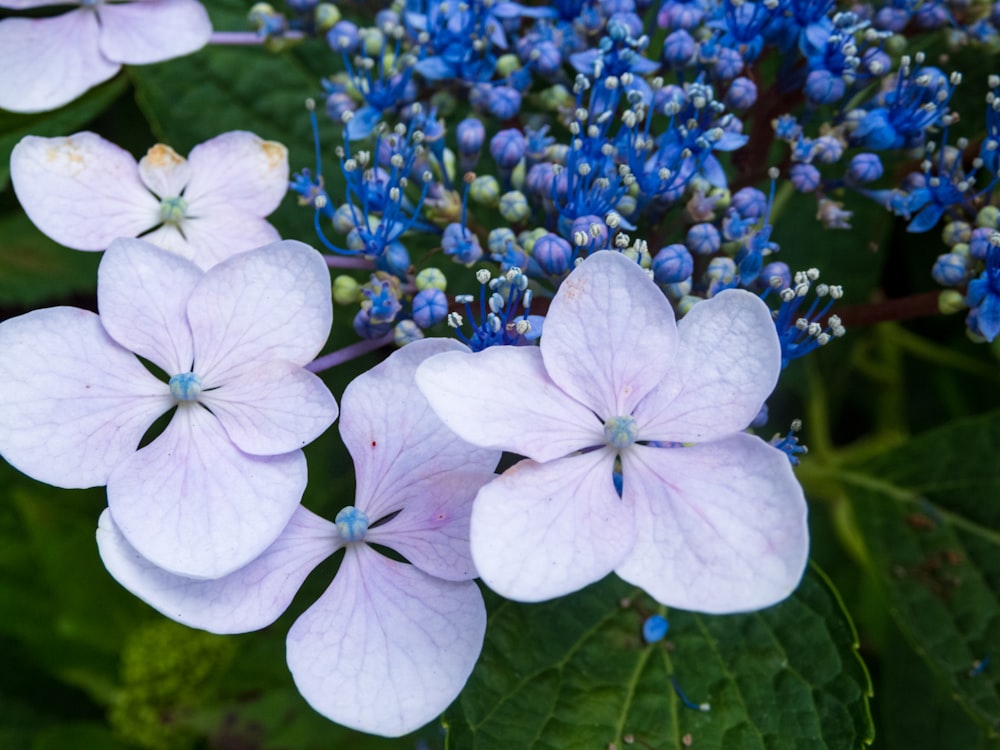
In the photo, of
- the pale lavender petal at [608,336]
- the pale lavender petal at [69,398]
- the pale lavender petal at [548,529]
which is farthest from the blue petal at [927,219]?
the pale lavender petal at [69,398]

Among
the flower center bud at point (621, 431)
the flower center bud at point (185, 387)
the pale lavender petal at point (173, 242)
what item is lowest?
the flower center bud at point (185, 387)

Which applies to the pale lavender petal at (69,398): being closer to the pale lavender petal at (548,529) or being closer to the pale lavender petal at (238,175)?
the pale lavender petal at (238,175)

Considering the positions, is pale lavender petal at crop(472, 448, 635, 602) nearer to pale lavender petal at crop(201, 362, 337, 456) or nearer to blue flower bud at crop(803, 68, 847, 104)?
pale lavender petal at crop(201, 362, 337, 456)

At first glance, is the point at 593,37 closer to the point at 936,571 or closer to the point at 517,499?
the point at 517,499

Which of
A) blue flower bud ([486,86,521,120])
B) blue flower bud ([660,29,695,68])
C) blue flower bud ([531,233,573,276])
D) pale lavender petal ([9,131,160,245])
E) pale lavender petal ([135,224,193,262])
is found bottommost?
pale lavender petal ([135,224,193,262])

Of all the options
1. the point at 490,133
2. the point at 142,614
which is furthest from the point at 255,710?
the point at 490,133

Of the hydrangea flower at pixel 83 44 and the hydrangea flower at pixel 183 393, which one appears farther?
the hydrangea flower at pixel 83 44

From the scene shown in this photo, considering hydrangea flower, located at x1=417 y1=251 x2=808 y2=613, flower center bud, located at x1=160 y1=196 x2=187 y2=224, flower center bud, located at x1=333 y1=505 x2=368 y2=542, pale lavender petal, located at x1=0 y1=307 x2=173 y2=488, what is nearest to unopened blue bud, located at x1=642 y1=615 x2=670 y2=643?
hydrangea flower, located at x1=417 y1=251 x2=808 y2=613

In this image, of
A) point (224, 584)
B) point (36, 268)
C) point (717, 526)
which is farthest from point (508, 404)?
point (36, 268)
